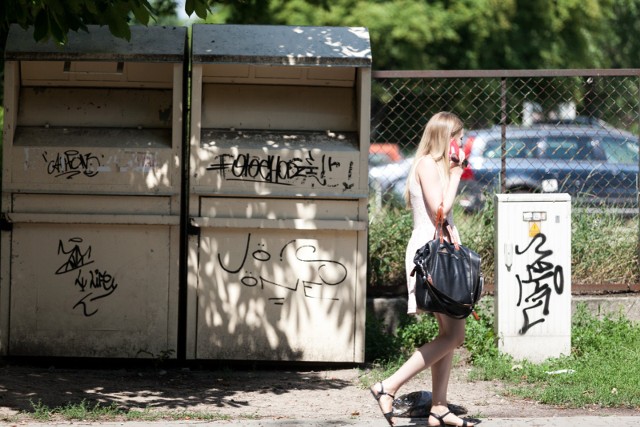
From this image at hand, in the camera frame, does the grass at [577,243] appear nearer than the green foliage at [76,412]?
No

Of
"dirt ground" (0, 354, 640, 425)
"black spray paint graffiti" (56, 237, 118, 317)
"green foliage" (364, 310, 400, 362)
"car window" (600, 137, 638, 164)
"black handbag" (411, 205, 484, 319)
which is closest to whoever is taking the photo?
"black handbag" (411, 205, 484, 319)

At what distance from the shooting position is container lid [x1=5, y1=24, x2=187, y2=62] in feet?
19.1

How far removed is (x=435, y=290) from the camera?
15.0 ft

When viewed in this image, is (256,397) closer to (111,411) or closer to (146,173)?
(111,411)

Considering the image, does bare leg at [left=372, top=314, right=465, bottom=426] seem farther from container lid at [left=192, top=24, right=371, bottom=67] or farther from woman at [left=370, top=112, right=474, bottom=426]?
container lid at [left=192, top=24, right=371, bottom=67]

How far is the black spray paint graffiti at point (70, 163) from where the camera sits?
232 inches

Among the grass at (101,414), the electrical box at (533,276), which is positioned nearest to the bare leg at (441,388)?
the grass at (101,414)

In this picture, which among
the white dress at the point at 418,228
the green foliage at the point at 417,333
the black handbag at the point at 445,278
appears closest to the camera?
the black handbag at the point at 445,278

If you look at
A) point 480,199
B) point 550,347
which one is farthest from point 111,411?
point 480,199

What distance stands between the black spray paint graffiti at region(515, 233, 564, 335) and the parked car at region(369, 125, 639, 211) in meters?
0.85

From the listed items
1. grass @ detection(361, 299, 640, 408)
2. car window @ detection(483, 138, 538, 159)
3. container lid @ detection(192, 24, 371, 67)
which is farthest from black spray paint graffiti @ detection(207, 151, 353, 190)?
car window @ detection(483, 138, 538, 159)

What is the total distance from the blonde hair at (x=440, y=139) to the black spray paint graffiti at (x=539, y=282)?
A: 1609mm

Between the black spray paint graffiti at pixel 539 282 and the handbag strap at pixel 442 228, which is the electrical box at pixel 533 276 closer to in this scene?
the black spray paint graffiti at pixel 539 282

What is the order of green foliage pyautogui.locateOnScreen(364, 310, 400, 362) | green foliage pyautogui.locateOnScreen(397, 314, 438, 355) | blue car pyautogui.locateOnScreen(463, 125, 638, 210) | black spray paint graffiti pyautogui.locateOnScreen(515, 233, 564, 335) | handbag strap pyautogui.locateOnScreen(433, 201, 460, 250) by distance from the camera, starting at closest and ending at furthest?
handbag strap pyautogui.locateOnScreen(433, 201, 460, 250)
black spray paint graffiti pyautogui.locateOnScreen(515, 233, 564, 335)
green foliage pyautogui.locateOnScreen(364, 310, 400, 362)
green foliage pyautogui.locateOnScreen(397, 314, 438, 355)
blue car pyautogui.locateOnScreen(463, 125, 638, 210)
